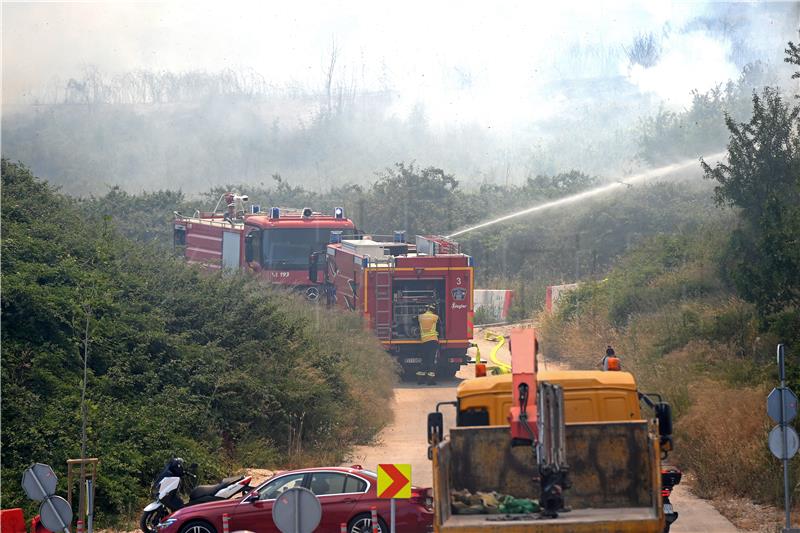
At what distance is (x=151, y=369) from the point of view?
64.2 ft

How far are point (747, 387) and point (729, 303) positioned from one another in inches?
292

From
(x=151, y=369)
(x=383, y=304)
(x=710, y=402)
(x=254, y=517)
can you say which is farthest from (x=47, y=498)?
(x=383, y=304)

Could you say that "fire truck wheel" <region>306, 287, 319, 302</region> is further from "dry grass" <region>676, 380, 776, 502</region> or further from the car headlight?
the car headlight

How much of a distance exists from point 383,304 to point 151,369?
979cm

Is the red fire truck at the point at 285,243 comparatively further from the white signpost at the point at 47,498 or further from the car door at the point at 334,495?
the white signpost at the point at 47,498

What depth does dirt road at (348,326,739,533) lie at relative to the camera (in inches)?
595

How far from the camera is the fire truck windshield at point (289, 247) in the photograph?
34375 millimetres

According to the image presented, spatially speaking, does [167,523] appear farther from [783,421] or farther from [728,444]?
[728,444]

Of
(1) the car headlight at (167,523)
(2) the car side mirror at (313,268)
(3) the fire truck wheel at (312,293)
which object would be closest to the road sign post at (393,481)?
(1) the car headlight at (167,523)

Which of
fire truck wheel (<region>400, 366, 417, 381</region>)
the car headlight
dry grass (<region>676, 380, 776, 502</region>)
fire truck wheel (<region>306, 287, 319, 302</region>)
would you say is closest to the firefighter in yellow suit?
fire truck wheel (<region>400, 366, 417, 381</region>)

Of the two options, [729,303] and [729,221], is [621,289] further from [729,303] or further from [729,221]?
[729,303]

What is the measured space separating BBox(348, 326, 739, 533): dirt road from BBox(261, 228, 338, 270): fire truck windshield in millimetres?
5885

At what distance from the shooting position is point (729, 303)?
26406 millimetres

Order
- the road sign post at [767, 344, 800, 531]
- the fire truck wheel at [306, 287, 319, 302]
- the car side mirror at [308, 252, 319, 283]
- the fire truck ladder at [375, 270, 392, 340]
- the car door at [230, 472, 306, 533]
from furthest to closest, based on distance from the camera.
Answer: the fire truck wheel at [306, 287, 319, 302], the car side mirror at [308, 252, 319, 283], the fire truck ladder at [375, 270, 392, 340], the car door at [230, 472, 306, 533], the road sign post at [767, 344, 800, 531]
